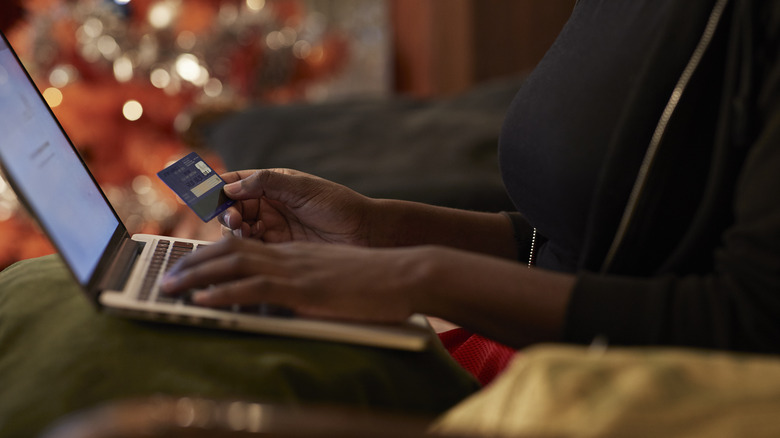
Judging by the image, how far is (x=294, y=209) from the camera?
0.77 meters

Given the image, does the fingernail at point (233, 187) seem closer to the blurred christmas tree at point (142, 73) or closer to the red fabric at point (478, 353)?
the red fabric at point (478, 353)

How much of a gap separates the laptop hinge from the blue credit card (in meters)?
0.07

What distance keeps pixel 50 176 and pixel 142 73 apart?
1.77 meters

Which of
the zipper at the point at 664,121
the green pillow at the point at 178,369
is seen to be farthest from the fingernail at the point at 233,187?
the zipper at the point at 664,121

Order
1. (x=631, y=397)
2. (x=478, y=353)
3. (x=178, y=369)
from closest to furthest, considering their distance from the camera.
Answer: (x=631, y=397) → (x=178, y=369) → (x=478, y=353)

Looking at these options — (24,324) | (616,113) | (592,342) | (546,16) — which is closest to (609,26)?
(616,113)

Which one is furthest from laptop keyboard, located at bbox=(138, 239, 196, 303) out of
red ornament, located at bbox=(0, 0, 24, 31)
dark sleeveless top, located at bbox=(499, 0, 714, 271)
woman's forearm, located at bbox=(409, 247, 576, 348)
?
red ornament, located at bbox=(0, 0, 24, 31)

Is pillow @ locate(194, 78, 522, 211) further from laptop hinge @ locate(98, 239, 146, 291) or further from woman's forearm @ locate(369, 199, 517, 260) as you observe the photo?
laptop hinge @ locate(98, 239, 146, 291)

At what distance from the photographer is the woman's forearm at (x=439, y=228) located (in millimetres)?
777

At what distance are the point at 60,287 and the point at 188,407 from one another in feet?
1.15

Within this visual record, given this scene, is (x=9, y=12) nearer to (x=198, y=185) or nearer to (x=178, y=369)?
(x=198, y=185)

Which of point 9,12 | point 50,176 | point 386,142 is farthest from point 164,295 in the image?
point 9,12

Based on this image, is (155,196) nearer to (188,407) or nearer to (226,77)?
(226,77)

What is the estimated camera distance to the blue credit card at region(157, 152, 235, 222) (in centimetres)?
71
